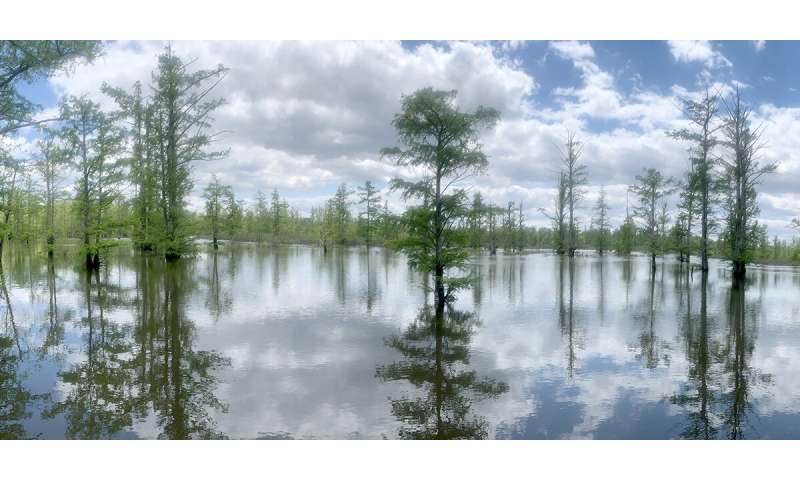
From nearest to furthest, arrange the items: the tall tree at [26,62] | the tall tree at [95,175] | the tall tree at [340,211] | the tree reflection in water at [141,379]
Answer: the tree reflection in water at [141,379] → the tall tree at [26,62] → the tall tree at [95,175] → the tall tree at [340,211]

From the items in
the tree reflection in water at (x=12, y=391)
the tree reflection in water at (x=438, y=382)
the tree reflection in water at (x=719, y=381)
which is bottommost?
the tree reflection in water at (x=719, y=381)

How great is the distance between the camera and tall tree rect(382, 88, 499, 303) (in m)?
15.5

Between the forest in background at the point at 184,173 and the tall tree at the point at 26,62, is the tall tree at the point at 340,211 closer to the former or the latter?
the forest in background at the point at 184,173

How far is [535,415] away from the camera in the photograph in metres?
7.07

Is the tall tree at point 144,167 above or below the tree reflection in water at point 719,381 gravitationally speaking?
above

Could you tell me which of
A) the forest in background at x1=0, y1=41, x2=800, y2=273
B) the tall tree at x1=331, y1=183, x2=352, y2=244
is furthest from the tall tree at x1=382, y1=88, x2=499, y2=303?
the tall tree at x1=331, y1=183, x2=352, y2=244

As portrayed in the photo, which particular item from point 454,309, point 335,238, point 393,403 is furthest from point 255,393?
point 335,238

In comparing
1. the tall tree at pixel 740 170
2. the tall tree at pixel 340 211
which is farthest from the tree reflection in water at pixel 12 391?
the tall tree at pixel 340 211

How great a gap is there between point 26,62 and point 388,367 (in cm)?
1239

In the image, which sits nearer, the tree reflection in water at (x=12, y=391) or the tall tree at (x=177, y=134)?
the tree reflection in water at (x=12, y=391)

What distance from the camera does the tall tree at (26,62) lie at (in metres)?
11.9

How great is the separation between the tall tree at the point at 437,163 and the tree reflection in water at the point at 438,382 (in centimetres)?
310

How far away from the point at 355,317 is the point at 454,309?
3836mm

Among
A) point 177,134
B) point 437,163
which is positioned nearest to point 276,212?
point 177,134
